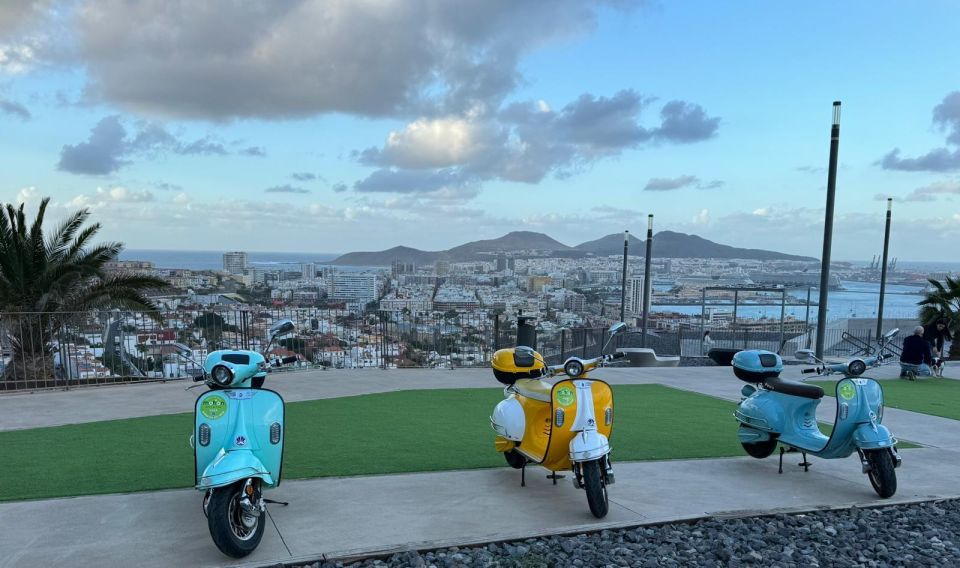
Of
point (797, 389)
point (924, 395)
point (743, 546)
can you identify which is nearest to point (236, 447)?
point (743, 546)

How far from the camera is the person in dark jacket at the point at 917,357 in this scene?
13.1 meters

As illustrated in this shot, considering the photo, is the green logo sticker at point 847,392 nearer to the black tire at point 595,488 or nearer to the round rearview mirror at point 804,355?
the round rearview mirror at point 804,355

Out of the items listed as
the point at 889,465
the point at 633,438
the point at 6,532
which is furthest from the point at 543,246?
the point at 6,532

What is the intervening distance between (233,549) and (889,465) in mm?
4622

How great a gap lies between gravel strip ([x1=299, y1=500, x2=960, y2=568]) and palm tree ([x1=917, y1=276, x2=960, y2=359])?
15.6 meters

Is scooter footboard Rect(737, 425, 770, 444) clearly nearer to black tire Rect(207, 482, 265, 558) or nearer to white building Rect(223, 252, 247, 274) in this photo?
black tire Rect(207, 482, 265, 558)

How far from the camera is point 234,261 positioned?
17578 mm

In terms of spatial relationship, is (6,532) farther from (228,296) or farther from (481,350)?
(481,350)

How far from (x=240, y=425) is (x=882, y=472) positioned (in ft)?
15.0

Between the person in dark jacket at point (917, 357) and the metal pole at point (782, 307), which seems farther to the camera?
the metal pole at point (782, 307)

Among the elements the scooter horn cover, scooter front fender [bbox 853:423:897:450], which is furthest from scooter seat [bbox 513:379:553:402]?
scooter front fender [bbox 853:423:897:450]

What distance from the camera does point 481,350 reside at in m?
12.9

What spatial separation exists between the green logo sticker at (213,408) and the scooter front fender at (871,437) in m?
4.52

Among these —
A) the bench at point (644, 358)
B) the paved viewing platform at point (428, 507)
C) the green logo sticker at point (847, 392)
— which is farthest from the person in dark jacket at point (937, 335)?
the bench at point (644, 358)
